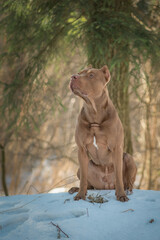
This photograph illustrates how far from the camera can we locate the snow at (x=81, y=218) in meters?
2.20

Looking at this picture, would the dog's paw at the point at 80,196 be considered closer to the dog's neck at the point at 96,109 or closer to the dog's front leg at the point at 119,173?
the dog's front leg at the point at 119,173

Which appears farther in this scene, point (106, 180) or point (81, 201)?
point (106, 180)

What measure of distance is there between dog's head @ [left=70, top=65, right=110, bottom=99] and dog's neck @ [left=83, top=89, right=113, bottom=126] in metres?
0.10

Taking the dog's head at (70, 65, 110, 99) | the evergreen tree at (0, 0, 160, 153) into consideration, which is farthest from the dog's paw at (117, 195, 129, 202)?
the evergreen tree at (0, 0, 160, 153)

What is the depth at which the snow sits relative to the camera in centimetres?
220

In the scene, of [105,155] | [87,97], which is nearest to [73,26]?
[87,97]

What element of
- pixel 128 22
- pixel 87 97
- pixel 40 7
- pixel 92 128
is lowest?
pixel 92 128

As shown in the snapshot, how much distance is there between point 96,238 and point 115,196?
41.6 inches

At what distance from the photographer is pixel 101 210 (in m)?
2.67

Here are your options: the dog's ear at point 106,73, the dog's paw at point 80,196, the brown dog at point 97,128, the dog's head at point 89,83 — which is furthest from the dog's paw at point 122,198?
the dog's ear at point 106,73

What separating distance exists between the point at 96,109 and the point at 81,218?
130 cm

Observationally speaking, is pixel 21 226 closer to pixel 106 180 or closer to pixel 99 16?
pixel 106 180

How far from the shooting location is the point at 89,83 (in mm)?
2996

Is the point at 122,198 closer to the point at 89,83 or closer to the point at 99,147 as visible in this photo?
the point at 99,147
